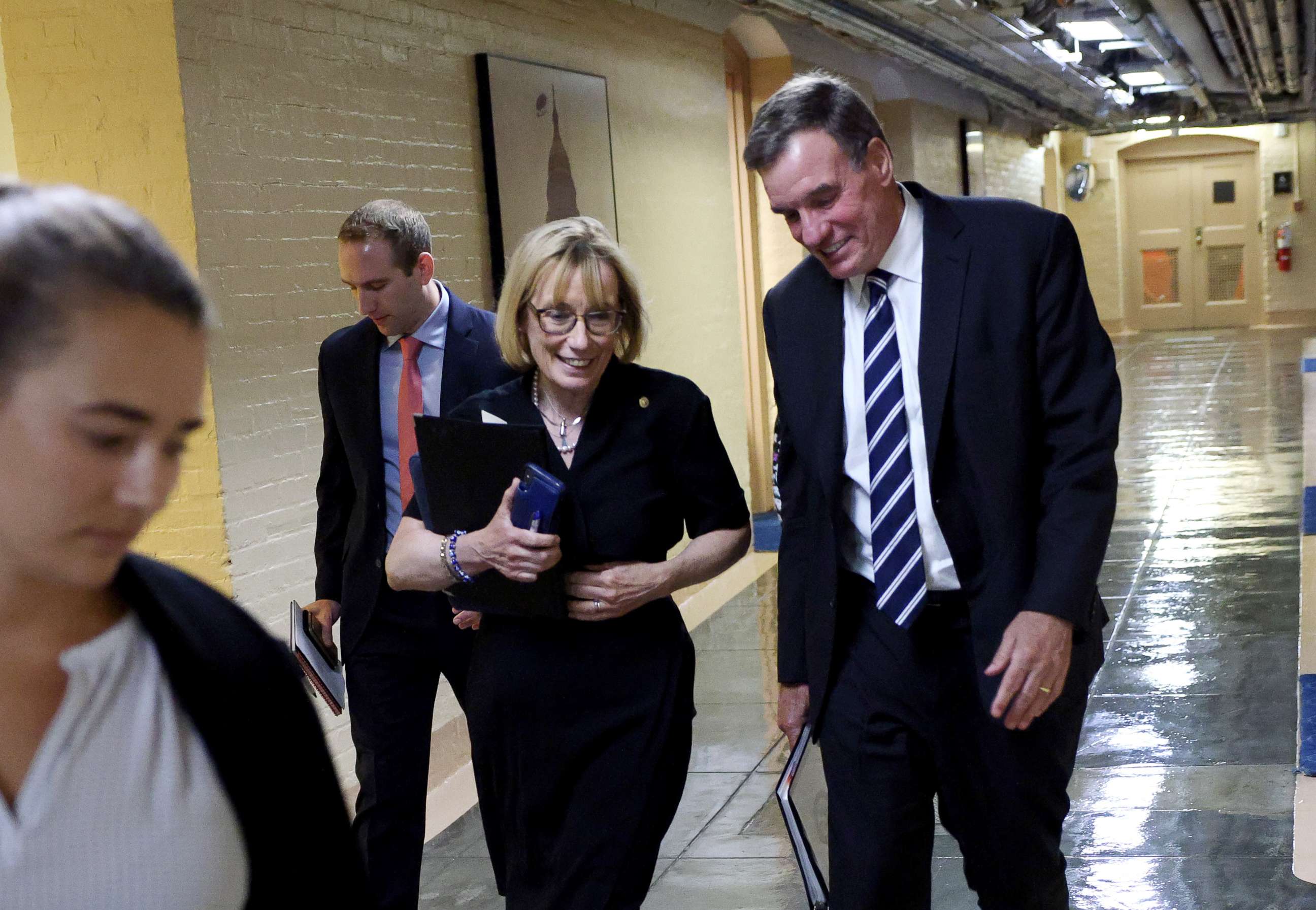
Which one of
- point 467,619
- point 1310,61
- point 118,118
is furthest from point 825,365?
point 1310,61

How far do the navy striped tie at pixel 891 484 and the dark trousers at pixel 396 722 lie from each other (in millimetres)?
1182

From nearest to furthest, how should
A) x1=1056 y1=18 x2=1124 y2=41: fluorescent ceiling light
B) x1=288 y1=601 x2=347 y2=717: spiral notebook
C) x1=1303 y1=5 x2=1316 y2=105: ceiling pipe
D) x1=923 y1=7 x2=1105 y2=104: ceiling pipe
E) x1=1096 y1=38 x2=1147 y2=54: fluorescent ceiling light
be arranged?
x1=288 y1=601 x2=347 y2=717: spiral notebook → x1=923 y1=7 x2=1105 y2=104: ceiling pipe → x1=1056 y1=18 x2=1124 y2=41: fluorescent ceiling light → x1=1303 y1=5 x2=1316 y2=105: ceiling pipe → x1=1096 y1=38 x2=1147 y2=54: fluorescent ceiling light

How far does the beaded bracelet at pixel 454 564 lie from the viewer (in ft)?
8.44

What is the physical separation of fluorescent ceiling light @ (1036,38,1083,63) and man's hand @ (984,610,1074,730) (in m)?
9.29

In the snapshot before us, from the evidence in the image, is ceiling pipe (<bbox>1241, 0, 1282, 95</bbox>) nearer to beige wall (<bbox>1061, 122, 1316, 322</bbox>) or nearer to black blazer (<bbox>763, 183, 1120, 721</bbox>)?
beige wall (<bbox>1061, 122, 1316, 322</bbox>)

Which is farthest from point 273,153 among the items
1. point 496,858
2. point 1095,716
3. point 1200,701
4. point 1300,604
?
point 1300,604

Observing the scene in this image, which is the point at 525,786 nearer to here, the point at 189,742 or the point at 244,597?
the point at 189,742

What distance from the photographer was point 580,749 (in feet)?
8.43

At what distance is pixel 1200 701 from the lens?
5117mm

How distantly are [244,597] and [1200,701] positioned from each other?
3.25 metres

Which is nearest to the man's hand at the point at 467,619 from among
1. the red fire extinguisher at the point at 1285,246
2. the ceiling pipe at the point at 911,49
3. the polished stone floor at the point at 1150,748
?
the polished stone floor at the point at 1150,748

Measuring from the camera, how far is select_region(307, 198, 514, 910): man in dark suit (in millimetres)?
3205

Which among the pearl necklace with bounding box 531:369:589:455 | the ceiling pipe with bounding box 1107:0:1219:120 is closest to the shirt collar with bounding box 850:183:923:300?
the pearl necklace with bounding box 531:369:589:455

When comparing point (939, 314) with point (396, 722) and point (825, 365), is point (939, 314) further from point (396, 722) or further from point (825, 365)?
point (396, 722)
